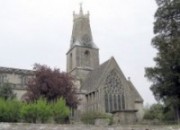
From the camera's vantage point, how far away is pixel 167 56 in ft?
111

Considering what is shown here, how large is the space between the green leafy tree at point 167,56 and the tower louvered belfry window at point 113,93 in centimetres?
1784

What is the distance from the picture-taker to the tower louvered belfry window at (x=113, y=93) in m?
53.0

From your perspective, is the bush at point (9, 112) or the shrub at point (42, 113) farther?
the shrub at point (42, 113)

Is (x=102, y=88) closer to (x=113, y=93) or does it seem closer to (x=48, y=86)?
(x=113, y=93)

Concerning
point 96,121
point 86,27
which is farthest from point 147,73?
point 86,27

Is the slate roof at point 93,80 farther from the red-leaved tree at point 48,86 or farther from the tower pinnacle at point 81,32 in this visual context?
the red-leaved tree at point 48,86

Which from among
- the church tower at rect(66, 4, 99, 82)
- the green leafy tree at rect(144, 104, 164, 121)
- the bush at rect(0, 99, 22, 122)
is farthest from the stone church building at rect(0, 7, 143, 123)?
the bush at rect(0, 99, 22, 122)

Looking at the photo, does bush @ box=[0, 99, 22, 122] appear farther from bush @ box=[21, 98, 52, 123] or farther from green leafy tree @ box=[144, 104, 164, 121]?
green leafy tree @ box=[144, 104, 164, 121]

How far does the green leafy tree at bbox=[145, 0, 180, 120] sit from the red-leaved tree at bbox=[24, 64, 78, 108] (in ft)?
30.1

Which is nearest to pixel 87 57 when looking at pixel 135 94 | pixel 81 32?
pixel 81 32

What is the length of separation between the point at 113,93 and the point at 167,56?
2121cm

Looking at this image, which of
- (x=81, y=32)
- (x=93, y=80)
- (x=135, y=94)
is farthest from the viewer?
(x=81, y=32)

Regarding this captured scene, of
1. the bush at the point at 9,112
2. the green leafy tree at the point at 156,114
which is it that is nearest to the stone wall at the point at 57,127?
the bush at the point at 9,112

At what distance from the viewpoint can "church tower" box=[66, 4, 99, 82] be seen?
2527 inches
